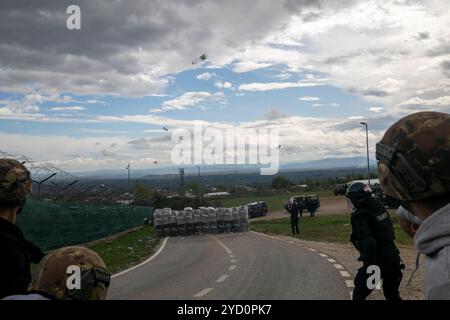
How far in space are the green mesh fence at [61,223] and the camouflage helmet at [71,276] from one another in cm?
1656

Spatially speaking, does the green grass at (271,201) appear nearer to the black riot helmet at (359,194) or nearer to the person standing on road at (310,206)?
the person standing on road at (310,206)

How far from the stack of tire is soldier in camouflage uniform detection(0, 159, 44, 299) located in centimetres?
2850

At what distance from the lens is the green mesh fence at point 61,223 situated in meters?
18.6

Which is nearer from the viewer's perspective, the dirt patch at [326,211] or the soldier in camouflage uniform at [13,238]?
the soldier in camouflage uniform at [13,238]

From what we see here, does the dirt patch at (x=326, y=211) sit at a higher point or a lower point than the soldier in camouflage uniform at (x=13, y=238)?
lower

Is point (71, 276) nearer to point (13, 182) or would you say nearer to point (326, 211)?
point (13, 182)

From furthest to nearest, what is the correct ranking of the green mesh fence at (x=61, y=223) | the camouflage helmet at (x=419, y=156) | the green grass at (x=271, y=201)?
the green grass at (x=271, y=201) → the green mesh fence at (x=61, y=223) → the camouflage helmet at (x=419, y=156)

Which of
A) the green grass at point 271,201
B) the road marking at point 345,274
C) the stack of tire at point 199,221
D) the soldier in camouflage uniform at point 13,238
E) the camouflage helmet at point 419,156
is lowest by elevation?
the green grass at point 271,201

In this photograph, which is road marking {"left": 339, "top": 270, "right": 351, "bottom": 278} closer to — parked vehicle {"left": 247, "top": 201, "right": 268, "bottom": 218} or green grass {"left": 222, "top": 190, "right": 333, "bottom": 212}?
parked vehicle {"left": 247, "top": 201, "right": 268, "bottom": 218}

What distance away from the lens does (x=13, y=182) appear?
3.30 meters

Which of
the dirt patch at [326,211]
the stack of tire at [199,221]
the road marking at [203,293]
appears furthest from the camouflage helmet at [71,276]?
the dirt patch at [326,211]

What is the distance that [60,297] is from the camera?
7.59 feet

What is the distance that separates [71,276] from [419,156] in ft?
5.01
